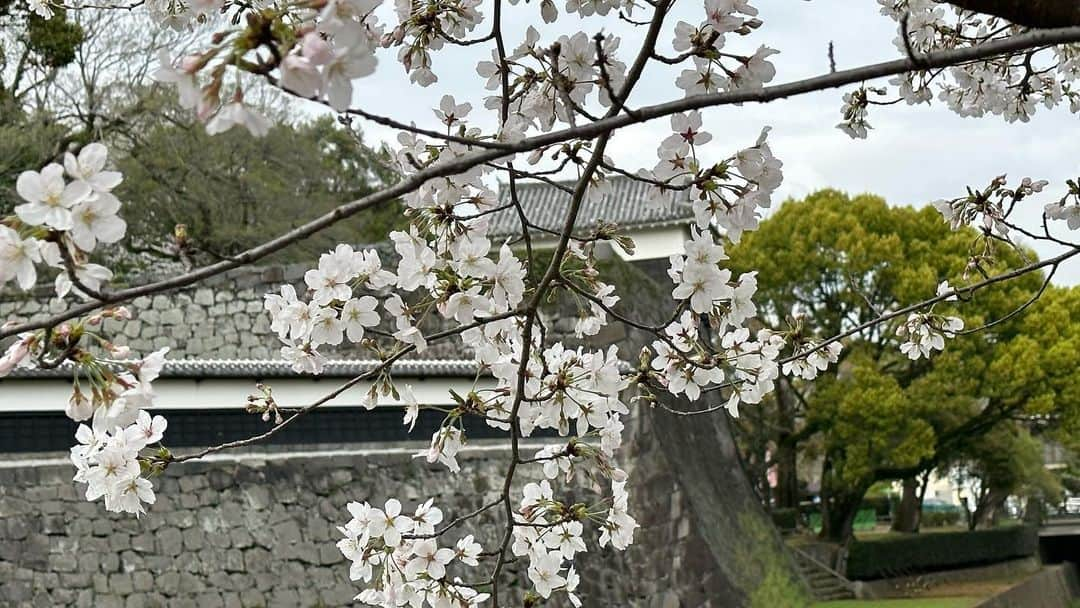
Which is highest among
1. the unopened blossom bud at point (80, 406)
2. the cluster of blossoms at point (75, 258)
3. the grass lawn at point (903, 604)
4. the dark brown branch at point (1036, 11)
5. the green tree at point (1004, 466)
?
the green tree at point (1004, 466)

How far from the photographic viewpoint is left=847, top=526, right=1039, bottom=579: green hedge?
17.9 m

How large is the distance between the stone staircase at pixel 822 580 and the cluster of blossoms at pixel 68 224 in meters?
14.2

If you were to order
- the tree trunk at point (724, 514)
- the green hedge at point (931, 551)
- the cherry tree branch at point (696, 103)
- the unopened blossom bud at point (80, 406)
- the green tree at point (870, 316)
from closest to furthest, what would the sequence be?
1. the cherry tree branch at point (696, 103)
2. the unopened blossom bud at point (80, 406)
3. the tree trunk at point (724, 514)
4. the green tree at point (870, 316)
5. the green hedge at point (931, 551)

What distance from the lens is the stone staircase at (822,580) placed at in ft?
49.4

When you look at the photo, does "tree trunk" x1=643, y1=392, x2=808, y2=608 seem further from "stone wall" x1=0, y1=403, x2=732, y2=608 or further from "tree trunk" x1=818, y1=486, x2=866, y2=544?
"tree trunk" x1=818, y1=486, x2=866, y2=544

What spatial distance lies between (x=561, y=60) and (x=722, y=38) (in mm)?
355

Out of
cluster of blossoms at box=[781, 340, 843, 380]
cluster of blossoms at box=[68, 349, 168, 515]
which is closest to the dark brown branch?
cluster of blossoms at box=[781, 340, 843, 380]

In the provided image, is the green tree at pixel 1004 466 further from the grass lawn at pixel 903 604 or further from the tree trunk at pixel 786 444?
the grass lawn at pixel 903 604

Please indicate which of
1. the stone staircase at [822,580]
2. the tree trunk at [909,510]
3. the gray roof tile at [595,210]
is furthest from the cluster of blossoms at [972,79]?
the tree trunk at [909,510]

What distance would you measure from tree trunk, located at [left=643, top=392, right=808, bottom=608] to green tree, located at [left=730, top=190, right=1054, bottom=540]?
9.77 ft

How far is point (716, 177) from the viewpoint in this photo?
2070mm

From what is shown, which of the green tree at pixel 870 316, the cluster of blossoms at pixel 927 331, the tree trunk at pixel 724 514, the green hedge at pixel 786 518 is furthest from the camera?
the green hedge at pixel 786 518

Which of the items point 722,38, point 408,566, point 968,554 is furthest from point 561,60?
point 968,554

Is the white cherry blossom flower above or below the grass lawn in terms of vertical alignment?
above
